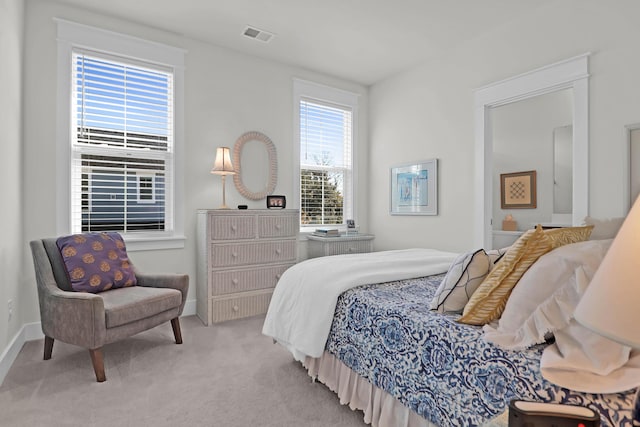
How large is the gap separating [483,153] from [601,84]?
107 cm

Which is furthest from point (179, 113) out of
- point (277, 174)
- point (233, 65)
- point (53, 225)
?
point (53, 225)

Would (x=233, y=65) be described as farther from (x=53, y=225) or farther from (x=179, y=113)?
(x=53, y=225)

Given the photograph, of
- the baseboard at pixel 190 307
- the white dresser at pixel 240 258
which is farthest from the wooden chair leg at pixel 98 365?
the baseboard at pixel 190 307

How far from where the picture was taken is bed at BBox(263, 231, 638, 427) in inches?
45.7

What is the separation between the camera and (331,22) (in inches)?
132

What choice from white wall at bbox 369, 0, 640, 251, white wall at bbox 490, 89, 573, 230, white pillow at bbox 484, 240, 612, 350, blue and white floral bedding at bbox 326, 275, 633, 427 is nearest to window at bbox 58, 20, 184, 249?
blue and white floral bedding at bbox 326, 275, 633, 427

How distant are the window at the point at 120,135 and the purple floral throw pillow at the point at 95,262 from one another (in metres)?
0.52

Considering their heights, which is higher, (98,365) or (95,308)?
(95,308)

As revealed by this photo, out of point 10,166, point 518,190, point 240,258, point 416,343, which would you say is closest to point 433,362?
point 416,343

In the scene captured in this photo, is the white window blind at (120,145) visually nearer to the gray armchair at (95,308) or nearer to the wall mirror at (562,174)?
the gray armchair at (95,308)

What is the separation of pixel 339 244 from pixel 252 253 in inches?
45.0

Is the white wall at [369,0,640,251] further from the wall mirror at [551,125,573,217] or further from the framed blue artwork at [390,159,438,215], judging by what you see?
the wall mirror at [551,125,573,217]

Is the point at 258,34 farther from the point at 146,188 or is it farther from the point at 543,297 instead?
the point at 543,297

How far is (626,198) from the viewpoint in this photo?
2.60m
